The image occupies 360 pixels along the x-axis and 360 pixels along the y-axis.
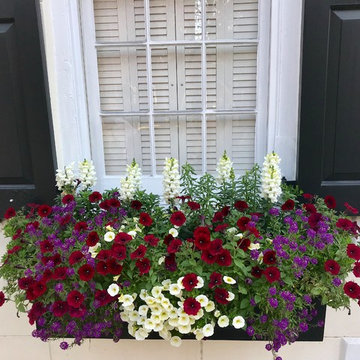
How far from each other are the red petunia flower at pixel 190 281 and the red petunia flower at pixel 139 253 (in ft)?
0.60

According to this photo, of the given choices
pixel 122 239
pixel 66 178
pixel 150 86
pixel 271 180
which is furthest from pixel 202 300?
pixel 150 86

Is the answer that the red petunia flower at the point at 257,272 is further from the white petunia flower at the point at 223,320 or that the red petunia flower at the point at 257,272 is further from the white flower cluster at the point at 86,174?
the white flower cluster at the point at 86,174

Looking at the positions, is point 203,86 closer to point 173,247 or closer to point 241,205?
point 241,205

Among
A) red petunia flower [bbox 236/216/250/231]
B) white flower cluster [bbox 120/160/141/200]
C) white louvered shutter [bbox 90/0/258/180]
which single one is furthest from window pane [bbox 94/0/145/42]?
red petunia flower [bbox 236/216/250/231]

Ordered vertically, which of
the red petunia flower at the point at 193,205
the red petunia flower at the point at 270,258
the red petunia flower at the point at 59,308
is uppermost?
the red petunia flower at the point at 193,205

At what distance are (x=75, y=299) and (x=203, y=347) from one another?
900 mm

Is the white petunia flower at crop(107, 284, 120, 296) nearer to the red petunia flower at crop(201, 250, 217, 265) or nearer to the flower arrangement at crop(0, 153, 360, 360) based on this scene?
the flower arrangement at crop(0, 153, 360, 360)

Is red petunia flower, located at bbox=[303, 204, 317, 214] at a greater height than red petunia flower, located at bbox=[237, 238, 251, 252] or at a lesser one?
greater

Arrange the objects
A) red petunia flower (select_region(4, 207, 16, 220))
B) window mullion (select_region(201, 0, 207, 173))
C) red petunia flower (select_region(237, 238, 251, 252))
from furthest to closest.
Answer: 1. window mullion (select_region(201, 0, 207, 173))
2. red petunia flower (select_region(4, 207, 16, 220))
3. red petunia flower (select_region(237, 238, 251, 252))

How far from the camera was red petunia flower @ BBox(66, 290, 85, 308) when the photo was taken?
1.28 meters

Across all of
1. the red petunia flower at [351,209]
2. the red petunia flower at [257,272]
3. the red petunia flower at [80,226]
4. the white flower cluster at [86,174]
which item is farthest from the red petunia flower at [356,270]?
the white flower cluster at [86,174]

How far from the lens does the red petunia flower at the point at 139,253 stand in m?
1.32

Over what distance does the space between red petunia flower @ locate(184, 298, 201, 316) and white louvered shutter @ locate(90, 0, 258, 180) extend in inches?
33.6

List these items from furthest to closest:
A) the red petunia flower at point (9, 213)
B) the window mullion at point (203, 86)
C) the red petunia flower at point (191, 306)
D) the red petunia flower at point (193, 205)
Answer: the window mullion at point (203, 86) < the red petunia flower at point (9, 213) < the red petunia flower at point (193, 205) < the red petunia flower at point (191, 306)
